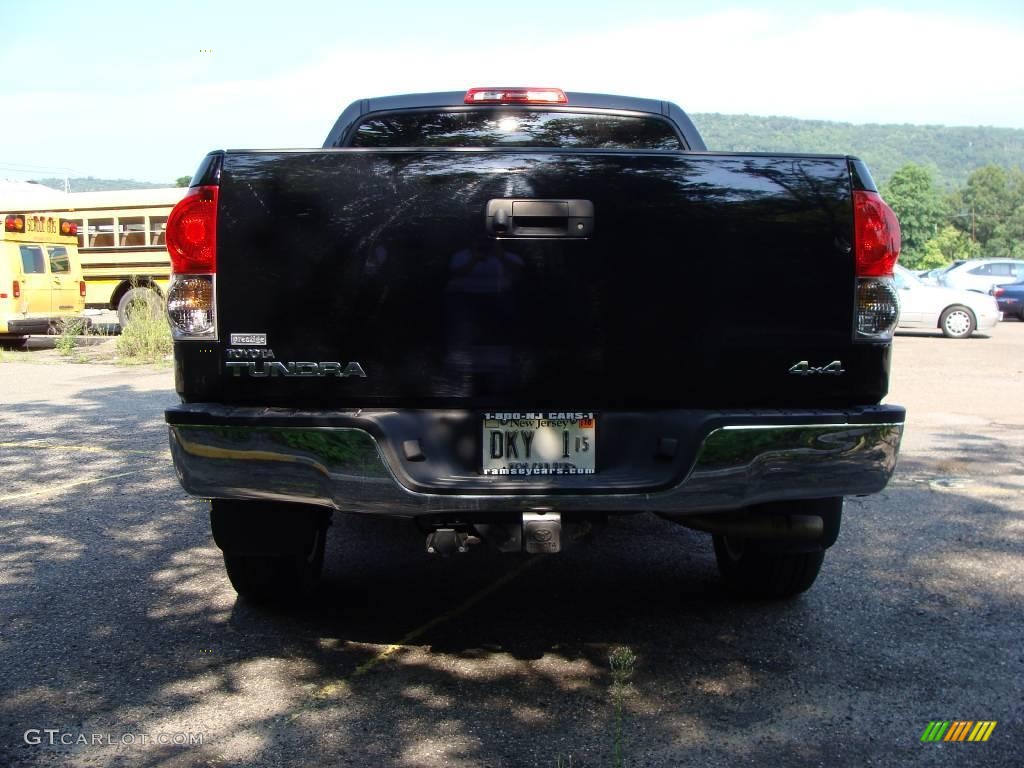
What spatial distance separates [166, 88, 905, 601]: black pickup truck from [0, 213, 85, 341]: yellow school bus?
16.0 meters

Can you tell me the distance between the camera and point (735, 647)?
160 inches

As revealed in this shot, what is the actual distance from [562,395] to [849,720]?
1316mm

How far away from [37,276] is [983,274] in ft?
71.8

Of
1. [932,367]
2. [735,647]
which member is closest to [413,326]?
[735,647]

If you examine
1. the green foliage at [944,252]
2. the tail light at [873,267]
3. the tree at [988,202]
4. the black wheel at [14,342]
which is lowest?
the black wheel at [14,342]

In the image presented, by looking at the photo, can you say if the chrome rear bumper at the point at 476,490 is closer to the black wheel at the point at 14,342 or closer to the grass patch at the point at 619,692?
the grass patch at the point at 619,692

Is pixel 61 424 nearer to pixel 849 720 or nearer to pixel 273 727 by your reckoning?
pixel 273 727

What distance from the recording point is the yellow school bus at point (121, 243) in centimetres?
2216

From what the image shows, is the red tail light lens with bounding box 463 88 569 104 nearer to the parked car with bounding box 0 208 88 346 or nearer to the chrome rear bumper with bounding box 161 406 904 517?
the chrome rear bumper with bounding box 161 406 904 517

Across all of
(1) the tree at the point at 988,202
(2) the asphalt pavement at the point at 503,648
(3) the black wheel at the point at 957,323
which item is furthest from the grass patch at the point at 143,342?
(1) the tree at the point at 988,202

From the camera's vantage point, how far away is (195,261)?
11.2 ft

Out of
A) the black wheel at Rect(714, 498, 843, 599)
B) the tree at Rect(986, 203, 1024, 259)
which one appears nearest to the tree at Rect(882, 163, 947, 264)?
the tree at Rect(986, 203, 1024, 259)

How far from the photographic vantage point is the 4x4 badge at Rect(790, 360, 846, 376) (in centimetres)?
347

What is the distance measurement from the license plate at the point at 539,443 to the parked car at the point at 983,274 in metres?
26.4
